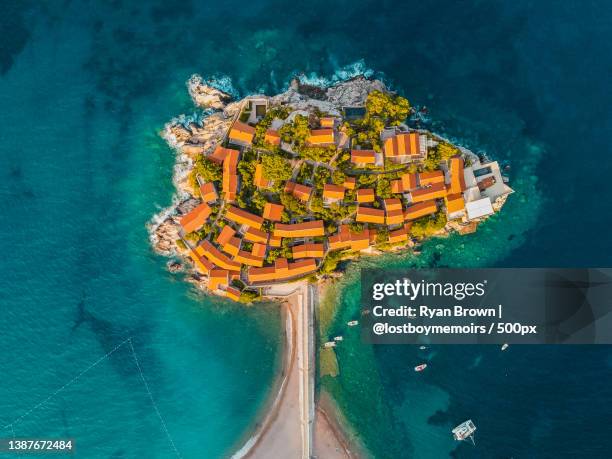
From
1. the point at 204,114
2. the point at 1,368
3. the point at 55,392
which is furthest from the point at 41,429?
the point at 204,114

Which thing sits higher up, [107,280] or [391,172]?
[391,172]

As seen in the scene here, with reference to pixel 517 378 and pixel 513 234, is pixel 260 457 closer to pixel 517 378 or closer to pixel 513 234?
pixel 517 378

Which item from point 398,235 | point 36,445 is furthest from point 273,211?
point 36,445

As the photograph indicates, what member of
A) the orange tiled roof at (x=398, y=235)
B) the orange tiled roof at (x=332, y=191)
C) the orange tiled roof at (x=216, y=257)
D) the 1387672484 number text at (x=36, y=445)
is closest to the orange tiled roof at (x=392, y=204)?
the orange tiled roof at (x=398, y=235)

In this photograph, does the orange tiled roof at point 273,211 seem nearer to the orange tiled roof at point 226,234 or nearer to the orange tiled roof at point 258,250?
the orange tiled roof at point 258,250

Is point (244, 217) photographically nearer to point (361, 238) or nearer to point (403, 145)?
point (361, 238)

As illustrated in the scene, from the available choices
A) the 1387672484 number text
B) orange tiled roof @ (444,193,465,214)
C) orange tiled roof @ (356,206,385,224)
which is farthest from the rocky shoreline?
the 1387672484 number text
